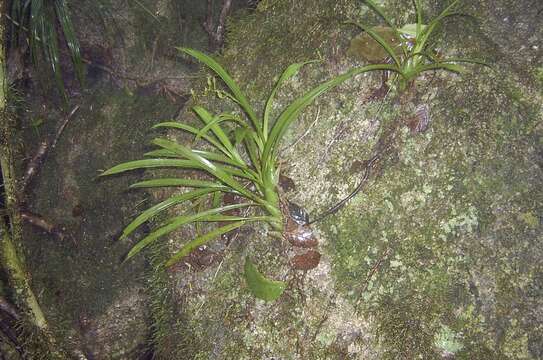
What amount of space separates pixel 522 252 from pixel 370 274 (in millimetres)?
470

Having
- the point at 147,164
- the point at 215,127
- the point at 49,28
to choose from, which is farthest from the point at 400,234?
the point at 49,28

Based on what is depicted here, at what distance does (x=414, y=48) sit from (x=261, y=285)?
3.34 feet

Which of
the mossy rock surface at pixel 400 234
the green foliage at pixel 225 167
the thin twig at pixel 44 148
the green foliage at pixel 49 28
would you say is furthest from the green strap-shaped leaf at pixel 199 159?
the thin twig at pixel 44 148

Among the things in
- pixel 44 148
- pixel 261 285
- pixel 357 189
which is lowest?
pixel 261 285

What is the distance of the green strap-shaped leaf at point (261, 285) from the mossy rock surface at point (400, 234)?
5cm

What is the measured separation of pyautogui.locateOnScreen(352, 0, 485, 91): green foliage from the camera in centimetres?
140

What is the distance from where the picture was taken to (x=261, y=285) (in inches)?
57.0

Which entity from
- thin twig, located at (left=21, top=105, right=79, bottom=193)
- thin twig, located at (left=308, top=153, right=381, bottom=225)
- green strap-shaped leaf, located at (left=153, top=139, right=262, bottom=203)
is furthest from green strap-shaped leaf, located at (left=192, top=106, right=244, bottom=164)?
thin twig, located at (left=21, top=105, right=79, bottom=193)

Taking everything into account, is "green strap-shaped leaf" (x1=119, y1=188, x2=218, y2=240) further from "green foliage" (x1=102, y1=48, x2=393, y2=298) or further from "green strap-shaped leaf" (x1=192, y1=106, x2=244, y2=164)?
"green strap-shaped leaf" (x1=192, y1=106, x2=244, y2=164)

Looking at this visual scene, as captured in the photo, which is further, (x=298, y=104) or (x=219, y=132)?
(x=219, y=132)

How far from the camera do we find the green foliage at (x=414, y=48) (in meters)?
1.40

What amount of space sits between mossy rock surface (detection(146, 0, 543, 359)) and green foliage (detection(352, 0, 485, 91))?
53 millimetres

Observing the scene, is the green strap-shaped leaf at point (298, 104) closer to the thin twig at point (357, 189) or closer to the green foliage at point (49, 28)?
the thin twig at point (357, 189)

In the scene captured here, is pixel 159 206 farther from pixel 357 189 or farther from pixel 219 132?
pixel 357 189
